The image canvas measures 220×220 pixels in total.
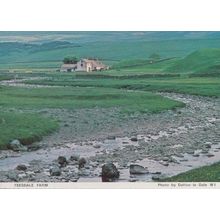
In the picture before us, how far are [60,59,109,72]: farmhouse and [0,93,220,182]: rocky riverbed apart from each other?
1819mm

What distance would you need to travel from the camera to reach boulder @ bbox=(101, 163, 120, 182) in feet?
64.9

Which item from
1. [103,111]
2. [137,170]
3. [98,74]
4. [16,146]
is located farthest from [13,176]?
[103,111]

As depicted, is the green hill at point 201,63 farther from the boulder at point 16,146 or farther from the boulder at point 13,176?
the boulder at point 13,176

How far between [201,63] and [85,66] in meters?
5.41

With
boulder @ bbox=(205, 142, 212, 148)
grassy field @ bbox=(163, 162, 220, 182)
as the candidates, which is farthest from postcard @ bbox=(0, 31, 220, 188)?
boulder @ bbox=(205, 142, 212, 148)

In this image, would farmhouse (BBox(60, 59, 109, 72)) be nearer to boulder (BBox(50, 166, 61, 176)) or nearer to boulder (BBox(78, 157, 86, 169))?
boulder (BBox(78, 157, 86, 169))

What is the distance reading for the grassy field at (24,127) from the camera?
77.3 ft

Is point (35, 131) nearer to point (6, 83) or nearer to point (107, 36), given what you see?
point (6, 83)

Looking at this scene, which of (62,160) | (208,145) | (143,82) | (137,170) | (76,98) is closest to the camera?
(137,170)

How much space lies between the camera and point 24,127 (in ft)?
82.9

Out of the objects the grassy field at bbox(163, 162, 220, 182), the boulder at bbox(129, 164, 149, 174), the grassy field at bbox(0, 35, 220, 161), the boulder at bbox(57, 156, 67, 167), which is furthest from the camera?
the grassy field at bbox(0, 35, 220, 161)

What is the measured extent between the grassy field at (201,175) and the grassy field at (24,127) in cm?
672

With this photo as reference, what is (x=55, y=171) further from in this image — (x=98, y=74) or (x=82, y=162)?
(x=98, y=74)
